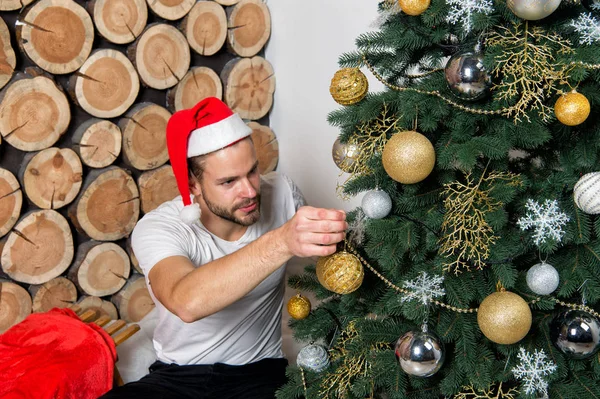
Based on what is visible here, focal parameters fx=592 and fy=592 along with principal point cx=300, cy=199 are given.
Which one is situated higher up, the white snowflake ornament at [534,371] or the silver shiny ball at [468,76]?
the silver shiny ball at [468,76]

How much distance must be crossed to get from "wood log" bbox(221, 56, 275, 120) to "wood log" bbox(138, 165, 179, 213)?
437 millimetres

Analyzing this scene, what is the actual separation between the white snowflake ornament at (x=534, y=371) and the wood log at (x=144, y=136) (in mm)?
1538

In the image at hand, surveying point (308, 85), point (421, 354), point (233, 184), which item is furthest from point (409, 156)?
point (308, 85)

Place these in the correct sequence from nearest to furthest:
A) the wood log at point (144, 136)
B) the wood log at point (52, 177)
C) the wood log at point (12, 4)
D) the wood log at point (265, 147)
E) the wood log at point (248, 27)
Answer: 1. the wood log at point (12, 4)
2. the wood log at point (52, 177)
3. the wood log at point (144, 136)
4. the wood log at point (248, 27)
5. the wood log at point (265, 147)

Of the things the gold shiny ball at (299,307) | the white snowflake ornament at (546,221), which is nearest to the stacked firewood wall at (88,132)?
the gold shiny ball at (299,307)

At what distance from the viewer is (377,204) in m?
1.12

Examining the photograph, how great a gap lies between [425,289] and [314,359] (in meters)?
0.35

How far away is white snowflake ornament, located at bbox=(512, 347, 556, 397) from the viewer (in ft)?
3.46

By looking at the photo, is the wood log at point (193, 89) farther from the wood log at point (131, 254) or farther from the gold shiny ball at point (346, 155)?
the gold shiny ball at point (346, 155)

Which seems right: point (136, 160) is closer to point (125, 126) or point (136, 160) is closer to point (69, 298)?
point (125, 126)

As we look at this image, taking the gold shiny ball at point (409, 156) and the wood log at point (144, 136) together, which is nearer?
the gold shiny ball at point (409, 156)

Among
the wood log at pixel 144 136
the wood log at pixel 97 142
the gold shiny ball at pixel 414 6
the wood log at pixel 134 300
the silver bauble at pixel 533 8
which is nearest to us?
the silver bauble at pixel 533 8

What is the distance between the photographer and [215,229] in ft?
5.46

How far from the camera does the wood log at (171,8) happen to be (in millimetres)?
2164
